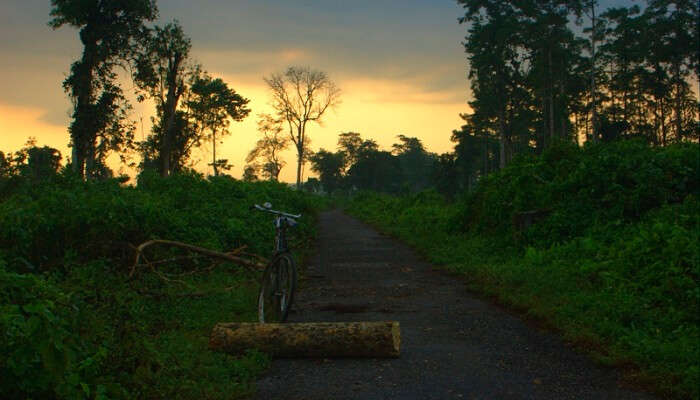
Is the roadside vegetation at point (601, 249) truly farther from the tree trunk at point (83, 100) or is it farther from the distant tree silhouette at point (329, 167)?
the distant tree silhouette at point (329, 167)

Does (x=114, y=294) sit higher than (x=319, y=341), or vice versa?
(x=114, y=294)

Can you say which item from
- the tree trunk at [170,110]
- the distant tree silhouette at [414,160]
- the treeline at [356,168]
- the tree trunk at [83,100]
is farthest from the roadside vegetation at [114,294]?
the distant tree silhouette at [414,160]

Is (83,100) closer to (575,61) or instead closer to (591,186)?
(591,186)

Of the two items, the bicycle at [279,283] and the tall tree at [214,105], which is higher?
the tall tree at [214,105]

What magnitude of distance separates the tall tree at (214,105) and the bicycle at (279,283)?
40.5m

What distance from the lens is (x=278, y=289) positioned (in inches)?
270

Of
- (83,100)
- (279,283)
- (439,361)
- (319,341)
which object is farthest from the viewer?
(83,100)

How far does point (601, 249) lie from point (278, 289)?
19.4 ft

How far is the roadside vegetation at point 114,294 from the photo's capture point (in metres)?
3.63

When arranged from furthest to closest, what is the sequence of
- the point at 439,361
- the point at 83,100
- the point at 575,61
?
the point at 575,61 → the point at 83,100 → the point at 439,361

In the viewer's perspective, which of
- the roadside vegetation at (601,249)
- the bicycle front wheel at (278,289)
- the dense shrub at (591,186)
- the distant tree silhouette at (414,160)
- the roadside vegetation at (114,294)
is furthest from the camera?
the distant tree silhouette at (414,160)

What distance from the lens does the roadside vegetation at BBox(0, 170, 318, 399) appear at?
3631mm

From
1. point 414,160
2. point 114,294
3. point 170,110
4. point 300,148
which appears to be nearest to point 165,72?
point 170,110

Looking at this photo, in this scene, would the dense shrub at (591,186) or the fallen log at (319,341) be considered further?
the dense shrub at (591,186)
